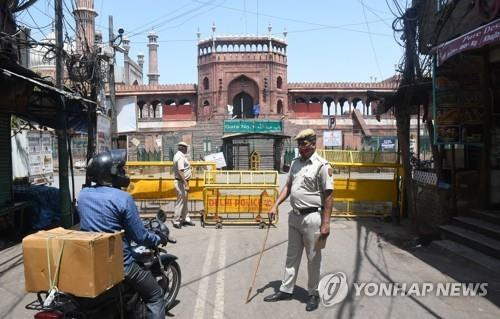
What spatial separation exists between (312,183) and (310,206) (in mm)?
241

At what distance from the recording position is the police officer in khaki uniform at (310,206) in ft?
15.8

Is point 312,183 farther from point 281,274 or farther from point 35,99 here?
point 35,99

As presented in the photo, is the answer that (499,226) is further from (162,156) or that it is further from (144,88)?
(144,88)

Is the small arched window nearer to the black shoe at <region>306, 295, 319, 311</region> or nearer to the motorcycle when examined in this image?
the black shoe at <region>306, 295, 319, 311</region>

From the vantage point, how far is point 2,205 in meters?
9.00

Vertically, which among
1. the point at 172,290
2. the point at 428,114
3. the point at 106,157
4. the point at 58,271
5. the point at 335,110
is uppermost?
the point at 335,110

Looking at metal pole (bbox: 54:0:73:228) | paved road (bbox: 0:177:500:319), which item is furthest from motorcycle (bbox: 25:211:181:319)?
metal pole (bbox: 54:0:73:228)

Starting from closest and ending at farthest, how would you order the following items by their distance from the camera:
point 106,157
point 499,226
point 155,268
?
point 106,157
point 155,268
point 499,226

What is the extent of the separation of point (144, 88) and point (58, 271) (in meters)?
49.5

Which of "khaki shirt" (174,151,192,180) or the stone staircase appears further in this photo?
"khaki shirt" (174,151,192,180)

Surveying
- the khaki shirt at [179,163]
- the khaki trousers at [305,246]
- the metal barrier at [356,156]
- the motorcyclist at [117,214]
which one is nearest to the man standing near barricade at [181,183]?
the khaki shirt at [179,163]

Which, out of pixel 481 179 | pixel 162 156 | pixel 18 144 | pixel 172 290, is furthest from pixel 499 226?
pixel 162 156

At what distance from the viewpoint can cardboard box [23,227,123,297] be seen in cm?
311

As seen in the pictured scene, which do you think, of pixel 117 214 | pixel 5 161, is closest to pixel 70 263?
pixel 117 214
